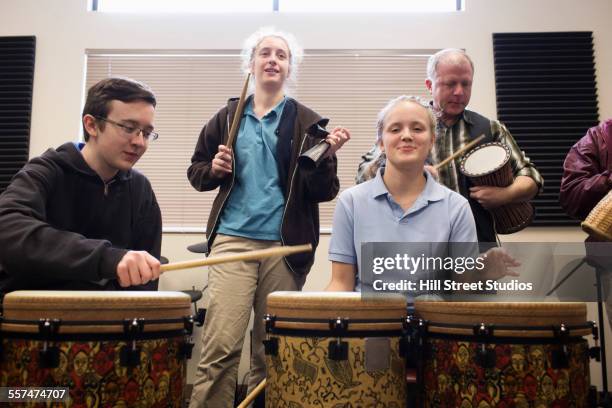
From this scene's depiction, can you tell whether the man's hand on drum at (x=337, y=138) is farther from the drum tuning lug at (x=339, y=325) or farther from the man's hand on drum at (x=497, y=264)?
the drum tuning lug at (x=339, y=325)

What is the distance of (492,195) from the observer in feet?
7.82

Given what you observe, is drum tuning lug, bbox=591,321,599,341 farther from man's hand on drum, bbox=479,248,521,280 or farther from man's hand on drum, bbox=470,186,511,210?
man's hand on drum, bbox=470,186,511,210

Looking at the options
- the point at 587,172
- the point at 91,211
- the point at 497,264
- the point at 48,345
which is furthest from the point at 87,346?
the point at 587,172

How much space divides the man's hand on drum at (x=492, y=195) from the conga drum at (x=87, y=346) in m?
1.45

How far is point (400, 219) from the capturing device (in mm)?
2059

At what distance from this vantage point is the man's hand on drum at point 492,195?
238cm

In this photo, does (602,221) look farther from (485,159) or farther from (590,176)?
(590,176)

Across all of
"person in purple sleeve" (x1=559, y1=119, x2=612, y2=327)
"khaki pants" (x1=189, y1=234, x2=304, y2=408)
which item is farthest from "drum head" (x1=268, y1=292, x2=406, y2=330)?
"person in purple sleeve" (x1=559, y1=119, x2=612, y2=327)

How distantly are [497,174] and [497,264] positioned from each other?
692 millimetres

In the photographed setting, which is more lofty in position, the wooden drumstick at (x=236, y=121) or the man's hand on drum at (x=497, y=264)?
the wooden drumstick at (x=236, y=121)

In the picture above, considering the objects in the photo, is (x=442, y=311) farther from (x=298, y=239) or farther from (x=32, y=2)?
(x=32, y=2)

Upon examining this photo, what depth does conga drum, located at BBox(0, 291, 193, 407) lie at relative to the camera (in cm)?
151

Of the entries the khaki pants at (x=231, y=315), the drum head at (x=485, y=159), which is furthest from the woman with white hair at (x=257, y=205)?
the drum head at (x=485, y=159)

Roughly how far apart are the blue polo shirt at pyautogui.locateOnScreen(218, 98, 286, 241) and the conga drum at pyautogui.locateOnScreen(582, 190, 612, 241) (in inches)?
49.2
